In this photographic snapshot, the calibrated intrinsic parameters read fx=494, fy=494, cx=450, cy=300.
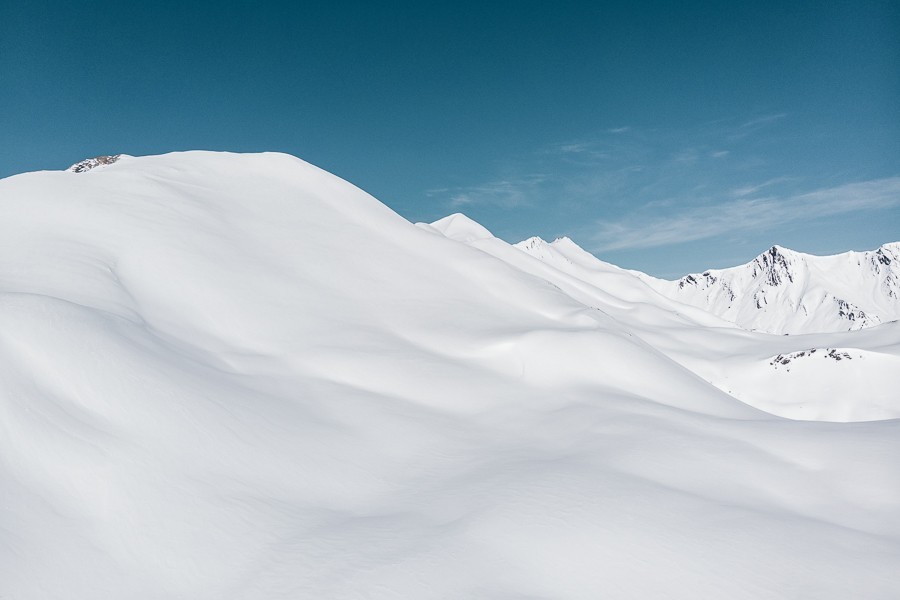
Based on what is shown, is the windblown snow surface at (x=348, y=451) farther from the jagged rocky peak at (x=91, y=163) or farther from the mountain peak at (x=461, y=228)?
the mountain peak at (x=461, y=228)

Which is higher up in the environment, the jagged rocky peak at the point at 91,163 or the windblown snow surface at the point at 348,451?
the jagged rocky peak at the point at 91,163

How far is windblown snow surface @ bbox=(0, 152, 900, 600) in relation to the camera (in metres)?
8.14

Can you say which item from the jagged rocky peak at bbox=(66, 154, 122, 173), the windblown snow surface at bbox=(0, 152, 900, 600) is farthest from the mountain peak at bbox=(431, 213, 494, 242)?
the windblown snow surface at bbox=(0, 152, 900, 600)

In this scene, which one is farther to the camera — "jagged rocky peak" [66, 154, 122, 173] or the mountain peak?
the mountain peak

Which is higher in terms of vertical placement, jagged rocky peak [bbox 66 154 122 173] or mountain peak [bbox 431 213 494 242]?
mountain peak [bbox 431 213 494 242]

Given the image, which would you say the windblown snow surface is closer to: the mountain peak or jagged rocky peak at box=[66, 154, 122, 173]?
jagged rocky peak at box=[66, 154, 122, 173]

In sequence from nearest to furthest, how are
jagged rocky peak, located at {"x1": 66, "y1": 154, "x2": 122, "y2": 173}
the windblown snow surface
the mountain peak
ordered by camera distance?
the windblown snow surface → jagged rocky peak, located at {"x1": 66, "y1": 154, "x2": 122, "y2": 173} → the mountain peak

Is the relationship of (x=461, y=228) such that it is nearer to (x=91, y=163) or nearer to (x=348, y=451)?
(x=91, y=163)

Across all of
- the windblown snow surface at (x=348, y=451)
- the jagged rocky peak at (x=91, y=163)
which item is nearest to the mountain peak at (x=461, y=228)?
the jagged rocky peak at (x=91, y=163)

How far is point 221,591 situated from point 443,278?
25.1 m

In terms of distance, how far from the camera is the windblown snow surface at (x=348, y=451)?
8.14 m

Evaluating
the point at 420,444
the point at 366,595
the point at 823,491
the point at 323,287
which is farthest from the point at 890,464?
the point at 323,287

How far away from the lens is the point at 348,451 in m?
12.6

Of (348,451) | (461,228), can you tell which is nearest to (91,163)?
(348,451)
